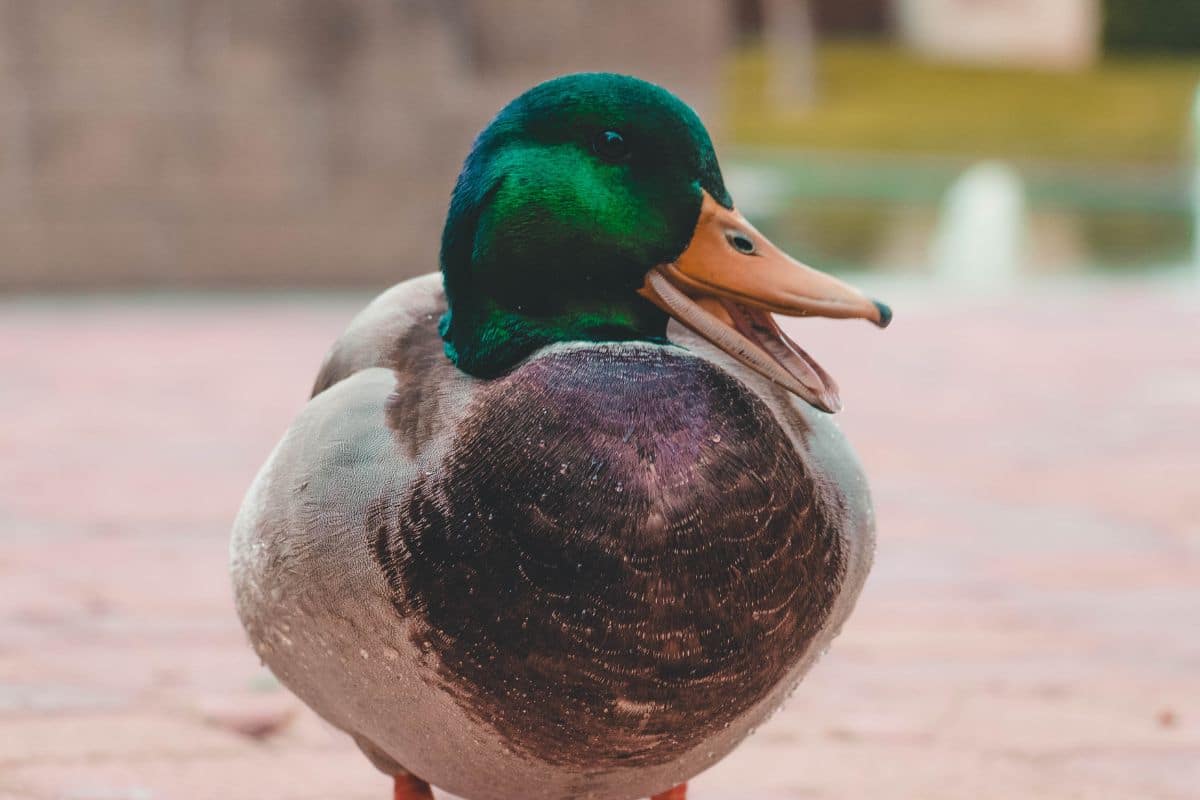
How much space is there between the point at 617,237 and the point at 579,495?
0.25m

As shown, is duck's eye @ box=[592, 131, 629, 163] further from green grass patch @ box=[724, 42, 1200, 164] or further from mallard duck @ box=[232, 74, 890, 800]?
green grass patch @ box=[724, 42, 1200, 164]

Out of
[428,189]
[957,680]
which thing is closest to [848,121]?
[428,189]

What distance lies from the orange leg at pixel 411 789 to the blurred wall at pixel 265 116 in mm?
4525

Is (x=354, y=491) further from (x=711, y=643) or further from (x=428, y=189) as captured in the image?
(x=428, y=189)

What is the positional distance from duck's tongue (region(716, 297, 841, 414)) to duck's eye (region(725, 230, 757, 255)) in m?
0.05

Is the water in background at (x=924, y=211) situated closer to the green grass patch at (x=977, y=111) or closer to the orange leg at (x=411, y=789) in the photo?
the green grass patch at (x=977, y=111)

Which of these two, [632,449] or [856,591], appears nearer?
[632,449]

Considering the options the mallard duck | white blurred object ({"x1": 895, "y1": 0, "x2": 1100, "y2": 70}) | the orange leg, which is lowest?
white blurred object ({"x1": 895, "y1": 0, "x2": 1100, "y2": 70})

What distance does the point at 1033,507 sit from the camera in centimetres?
320

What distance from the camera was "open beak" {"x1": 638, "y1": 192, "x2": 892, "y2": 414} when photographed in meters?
1.33

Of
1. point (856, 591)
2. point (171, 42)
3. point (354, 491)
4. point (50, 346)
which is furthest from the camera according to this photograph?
point (171, 42)

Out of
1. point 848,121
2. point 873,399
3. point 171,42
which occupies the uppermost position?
point 171,42

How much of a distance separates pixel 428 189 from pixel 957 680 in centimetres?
419

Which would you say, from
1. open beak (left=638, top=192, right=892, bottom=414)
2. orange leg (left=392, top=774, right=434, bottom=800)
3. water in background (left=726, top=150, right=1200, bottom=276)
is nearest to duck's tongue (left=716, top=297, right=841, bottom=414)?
open beak (left=638, top=192, right=892, bottom=414)
